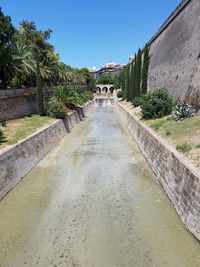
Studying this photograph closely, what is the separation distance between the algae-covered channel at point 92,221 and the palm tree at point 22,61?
10744mm

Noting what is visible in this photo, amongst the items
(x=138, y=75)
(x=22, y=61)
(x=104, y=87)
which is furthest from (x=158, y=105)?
(x=104, y=87)

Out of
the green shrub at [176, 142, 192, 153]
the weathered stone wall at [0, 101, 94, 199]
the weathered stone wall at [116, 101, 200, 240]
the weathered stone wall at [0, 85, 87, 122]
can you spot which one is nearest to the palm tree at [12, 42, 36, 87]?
the weathered stone wall at [0, 85, 87, 122]

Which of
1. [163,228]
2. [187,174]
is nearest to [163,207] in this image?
[163,228]

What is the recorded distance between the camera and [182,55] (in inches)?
563

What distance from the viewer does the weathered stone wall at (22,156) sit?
625 cm

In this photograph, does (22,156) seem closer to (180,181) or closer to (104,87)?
(180,181)

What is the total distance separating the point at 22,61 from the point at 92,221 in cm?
1551

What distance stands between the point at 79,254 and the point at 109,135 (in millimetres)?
11301

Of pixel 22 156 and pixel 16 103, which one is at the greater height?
pixel 16 103

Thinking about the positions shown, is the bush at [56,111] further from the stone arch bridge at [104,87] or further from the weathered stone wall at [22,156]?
the stone arch bridge at [104,87]

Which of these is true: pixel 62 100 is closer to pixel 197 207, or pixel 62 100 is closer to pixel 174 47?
pixel 174 47

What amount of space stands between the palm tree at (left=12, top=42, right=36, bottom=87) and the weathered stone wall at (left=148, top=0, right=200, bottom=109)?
473 inches

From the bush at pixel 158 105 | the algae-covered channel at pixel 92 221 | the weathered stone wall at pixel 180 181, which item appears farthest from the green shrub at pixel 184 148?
the bush at pixel 158 105

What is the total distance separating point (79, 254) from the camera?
3977 mm
